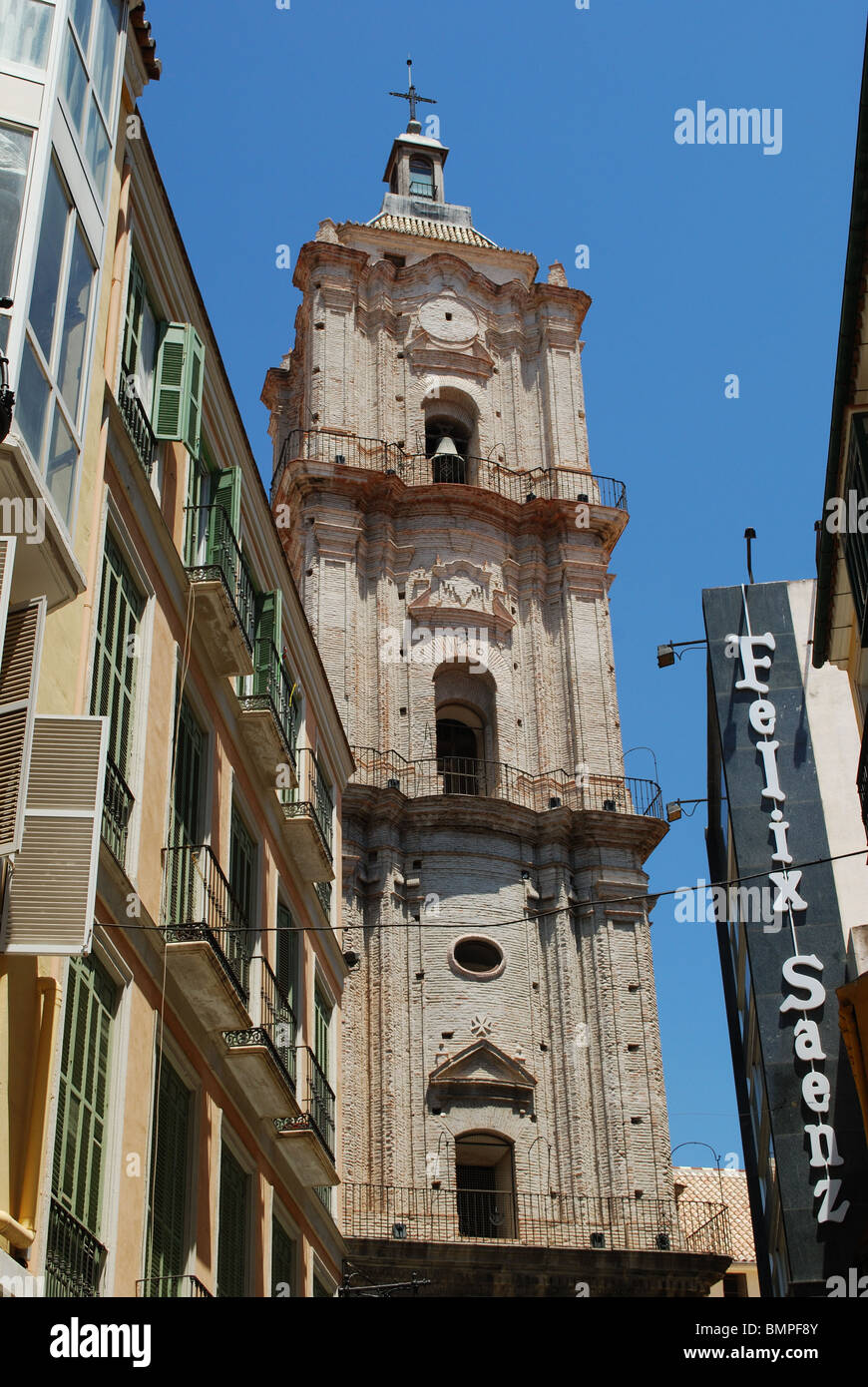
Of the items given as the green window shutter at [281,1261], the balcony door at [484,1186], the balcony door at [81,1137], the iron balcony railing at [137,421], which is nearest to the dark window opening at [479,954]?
the balcony door at [484,1186]

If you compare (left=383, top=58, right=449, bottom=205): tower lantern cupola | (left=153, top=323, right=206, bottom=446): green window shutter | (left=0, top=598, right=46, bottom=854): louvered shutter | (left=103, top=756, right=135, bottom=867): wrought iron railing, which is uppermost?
(left=383, top=58, right=449, bottom=205): tower lantern cupola

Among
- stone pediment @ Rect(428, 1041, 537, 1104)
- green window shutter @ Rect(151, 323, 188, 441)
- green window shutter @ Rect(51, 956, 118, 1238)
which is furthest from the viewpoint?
stone pediment @ Rect(428, 1041, 537, 1104)

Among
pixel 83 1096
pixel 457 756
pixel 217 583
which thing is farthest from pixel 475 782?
pixel 83 1096

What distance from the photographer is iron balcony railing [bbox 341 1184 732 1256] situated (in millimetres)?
28406

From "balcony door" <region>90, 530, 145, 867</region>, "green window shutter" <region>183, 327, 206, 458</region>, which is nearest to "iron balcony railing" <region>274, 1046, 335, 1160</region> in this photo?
"balcony door" <region>90, 530, 145, 867</region>

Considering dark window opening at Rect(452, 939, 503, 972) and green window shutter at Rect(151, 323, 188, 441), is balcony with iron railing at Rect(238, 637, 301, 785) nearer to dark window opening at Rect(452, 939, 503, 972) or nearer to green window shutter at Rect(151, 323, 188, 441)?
green window shutter at Rect(151, 323, 188, 441)

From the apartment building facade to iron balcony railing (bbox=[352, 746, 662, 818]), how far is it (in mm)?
12074

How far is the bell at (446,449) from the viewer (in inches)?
1511

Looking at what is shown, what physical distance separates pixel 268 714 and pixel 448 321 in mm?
24550

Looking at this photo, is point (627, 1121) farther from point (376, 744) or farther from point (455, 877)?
point (376, 744)

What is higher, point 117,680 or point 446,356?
point 446,356

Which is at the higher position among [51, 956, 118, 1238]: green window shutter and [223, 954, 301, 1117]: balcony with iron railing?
[223, 954, 301, 1117]: balcony with iron railing

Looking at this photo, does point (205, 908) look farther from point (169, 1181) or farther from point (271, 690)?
point (271, 690)

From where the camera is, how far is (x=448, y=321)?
40625mm
